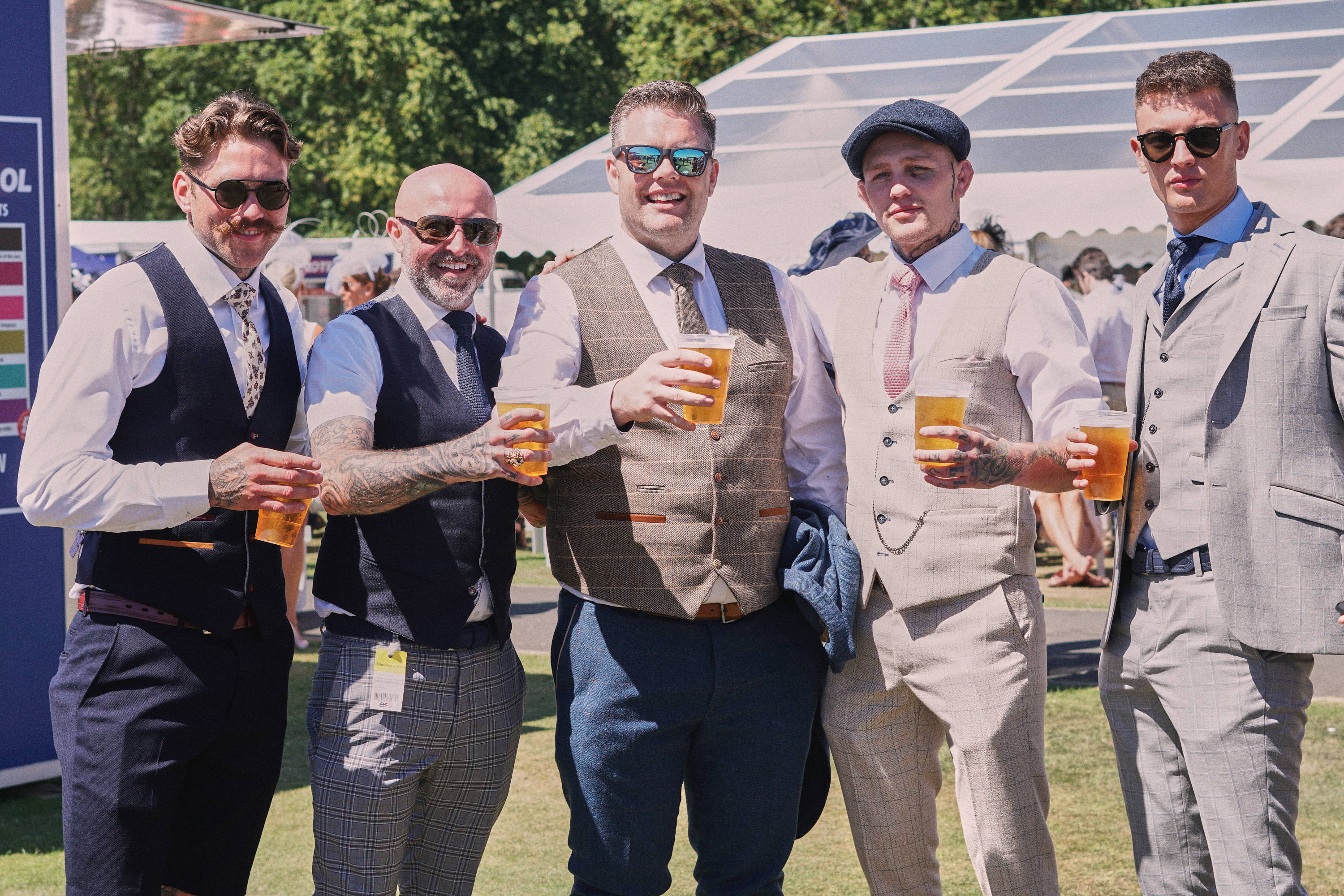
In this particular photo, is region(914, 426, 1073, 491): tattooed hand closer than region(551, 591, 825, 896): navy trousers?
Yes

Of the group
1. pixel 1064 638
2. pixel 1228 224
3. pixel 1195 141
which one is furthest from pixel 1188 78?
pixel 1064 638

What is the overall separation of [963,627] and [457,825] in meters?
1.21

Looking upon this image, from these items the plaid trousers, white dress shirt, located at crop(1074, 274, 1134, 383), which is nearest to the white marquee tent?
white dress shirt, located at crop(1074, 274, 1134, 383)

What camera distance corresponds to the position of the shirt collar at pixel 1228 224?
311cm

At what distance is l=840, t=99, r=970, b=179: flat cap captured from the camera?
303 cm

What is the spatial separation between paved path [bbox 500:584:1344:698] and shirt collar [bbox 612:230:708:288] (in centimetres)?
338

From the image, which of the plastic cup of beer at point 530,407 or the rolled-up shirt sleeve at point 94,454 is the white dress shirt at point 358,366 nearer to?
the rolled-up shirt sleeve at point 94,454

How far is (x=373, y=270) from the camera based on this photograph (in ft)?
31.2

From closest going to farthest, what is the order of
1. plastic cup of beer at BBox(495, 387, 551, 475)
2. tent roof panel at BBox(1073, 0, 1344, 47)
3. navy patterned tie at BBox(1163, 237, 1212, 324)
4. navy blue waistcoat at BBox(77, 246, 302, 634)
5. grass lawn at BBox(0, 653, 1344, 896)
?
1. plastic cup of beer at BBox(495, 387, 551, 475)
2. navy blue waistcoat at BBox(77, 246, 302, 634)
3. navy patterned tie at BBox(1163, 237, 1212, 324)
4. grass lawn at BBox(0, 653, 1344, 896)
5. tent roof panel at BBox(1073, 0, 1344, 47)

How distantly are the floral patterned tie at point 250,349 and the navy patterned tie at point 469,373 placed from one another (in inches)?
16.0

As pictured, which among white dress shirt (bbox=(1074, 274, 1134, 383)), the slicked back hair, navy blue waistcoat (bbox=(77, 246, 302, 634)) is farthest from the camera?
the slicked back hair

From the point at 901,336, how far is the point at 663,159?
2.18 ft

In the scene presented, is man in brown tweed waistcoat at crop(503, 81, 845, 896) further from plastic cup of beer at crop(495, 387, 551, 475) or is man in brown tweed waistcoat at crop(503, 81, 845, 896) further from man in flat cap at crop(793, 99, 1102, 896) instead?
plastic cup of beer at crop(495, 387, 551, 475)

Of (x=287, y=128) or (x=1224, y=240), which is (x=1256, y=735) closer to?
(x=1224, y=240)
